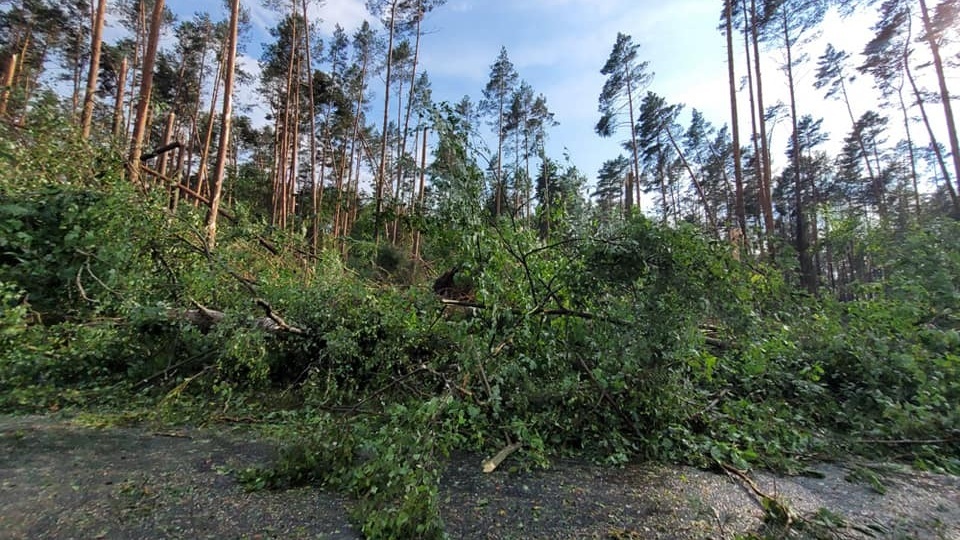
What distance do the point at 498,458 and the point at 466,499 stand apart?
0.45 metres

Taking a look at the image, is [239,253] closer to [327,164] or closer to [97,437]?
[97,437]

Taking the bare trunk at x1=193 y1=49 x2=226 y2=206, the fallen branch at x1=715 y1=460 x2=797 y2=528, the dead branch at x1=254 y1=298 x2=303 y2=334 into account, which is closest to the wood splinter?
the fallen branch at x1=715 y1=460 x2=797 y2=528

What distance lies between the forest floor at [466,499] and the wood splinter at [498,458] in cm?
4

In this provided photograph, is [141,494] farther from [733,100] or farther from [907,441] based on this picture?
[733,100]

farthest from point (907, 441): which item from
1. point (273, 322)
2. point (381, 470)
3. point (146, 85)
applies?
point (146, 85)

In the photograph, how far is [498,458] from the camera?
2.53 metres

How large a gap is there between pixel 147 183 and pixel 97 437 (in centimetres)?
370

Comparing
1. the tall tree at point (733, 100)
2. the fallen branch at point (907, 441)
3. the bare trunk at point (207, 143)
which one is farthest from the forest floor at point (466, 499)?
the bare trunk at point (207, 143)

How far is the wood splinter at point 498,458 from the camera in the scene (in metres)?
2.45

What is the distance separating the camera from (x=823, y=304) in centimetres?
359

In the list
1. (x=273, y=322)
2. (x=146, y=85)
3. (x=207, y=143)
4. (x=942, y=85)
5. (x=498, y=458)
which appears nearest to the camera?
(x=498, y=458)

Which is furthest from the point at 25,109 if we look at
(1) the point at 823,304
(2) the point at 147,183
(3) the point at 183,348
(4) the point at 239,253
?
(1) the point at 823,304

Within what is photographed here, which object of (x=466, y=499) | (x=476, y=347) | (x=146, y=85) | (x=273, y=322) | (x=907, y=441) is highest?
(x=146, y=85)

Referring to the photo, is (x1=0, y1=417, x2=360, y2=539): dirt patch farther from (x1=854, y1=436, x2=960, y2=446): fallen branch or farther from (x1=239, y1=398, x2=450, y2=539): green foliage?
(x1=854, y1=436, x2=960, y2=446): fallen branch
